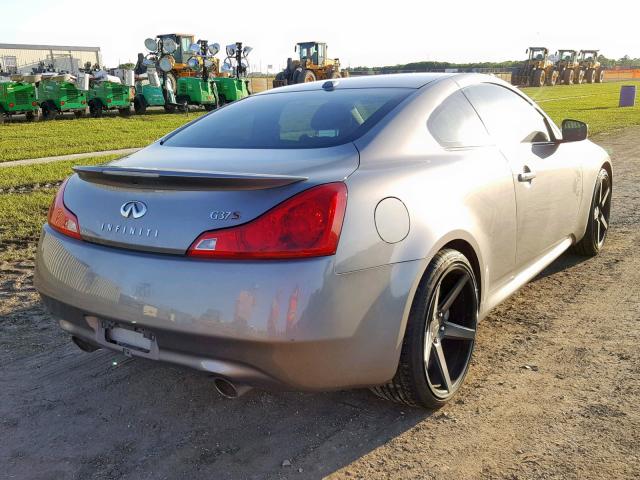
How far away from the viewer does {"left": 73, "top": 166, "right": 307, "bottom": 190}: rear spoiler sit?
7.53 ft

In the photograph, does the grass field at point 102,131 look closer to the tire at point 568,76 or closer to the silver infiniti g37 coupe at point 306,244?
the silver infiniti g37 coupe at point 306,244

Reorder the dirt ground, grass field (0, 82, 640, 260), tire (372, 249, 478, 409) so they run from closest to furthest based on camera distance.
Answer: the dirt ground, tire (372, 249, 478, 409), grass field (0, 82, 640, 260)

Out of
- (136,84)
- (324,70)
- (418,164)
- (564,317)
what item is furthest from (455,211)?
(324,70)

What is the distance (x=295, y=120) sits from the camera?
3295 millimetres

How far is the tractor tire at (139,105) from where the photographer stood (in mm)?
23047

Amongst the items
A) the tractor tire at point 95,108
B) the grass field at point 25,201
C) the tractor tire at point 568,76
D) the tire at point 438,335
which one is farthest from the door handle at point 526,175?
the tractor tire at point 568,76

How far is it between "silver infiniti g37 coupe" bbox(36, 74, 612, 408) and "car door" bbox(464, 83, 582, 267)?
0.41 ft

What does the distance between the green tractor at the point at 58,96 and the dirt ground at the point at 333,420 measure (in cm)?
1834

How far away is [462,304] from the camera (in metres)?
3.07

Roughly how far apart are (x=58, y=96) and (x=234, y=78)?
7857mm

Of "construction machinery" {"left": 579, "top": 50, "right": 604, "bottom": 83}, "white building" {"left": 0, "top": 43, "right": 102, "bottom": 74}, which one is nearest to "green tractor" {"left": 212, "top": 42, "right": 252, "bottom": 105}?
"white building" {"left": 0, "top": 43, "right": 102, "bottom": 74}

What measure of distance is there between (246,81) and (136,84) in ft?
16.7

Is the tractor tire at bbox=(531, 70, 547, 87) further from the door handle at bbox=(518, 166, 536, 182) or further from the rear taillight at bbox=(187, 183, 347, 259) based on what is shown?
the rear taillight at bbox=(187, 183, 347, 259)

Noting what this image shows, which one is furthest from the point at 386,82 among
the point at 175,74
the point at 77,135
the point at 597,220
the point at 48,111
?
the point at 175,74
